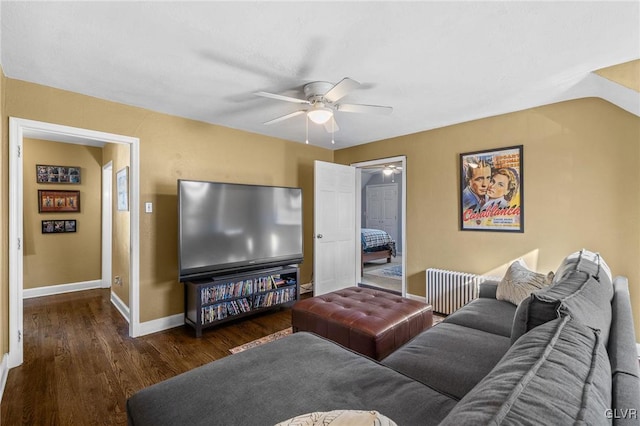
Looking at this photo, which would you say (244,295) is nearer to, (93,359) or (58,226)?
(93,359)

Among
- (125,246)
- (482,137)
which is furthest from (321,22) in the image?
(125,246)

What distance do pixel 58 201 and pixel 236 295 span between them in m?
3.61

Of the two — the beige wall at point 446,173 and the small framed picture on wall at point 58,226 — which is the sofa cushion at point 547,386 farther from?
the small framed picture on wall at point 58,226

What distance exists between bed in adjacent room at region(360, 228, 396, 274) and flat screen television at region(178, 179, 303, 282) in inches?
106

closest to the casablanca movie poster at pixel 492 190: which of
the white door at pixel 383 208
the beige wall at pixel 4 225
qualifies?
the beige wall at pixel 4 225

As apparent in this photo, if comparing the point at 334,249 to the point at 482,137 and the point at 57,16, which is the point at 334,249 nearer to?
the point at 482,137

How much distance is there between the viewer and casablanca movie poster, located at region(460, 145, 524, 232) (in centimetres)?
318

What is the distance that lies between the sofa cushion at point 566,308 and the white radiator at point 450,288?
2035mm

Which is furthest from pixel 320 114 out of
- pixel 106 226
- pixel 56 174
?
pixel 56 174

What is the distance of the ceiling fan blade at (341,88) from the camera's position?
78.5 inches

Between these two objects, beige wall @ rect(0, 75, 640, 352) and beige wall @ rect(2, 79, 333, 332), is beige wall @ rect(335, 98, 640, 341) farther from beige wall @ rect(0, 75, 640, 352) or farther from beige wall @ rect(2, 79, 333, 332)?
beige wall @ rect(2, 79, 333, 332)

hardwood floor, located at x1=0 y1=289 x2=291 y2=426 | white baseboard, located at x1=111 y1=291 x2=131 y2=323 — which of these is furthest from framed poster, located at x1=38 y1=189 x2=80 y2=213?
white baseboard, located at x1=111 y1=291 x2=131 y2=323

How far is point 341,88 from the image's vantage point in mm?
2107

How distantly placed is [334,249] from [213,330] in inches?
79.0
